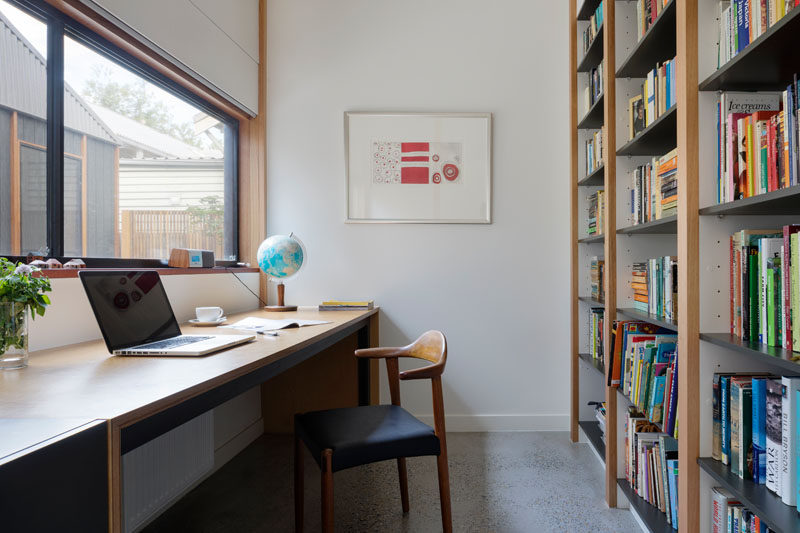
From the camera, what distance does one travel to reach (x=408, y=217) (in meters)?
2.74

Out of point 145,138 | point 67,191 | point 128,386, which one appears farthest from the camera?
point 145,138

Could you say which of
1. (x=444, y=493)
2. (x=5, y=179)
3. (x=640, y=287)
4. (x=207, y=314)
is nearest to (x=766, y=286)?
(x=640, y=287)

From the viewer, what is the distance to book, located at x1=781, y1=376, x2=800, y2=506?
98cm

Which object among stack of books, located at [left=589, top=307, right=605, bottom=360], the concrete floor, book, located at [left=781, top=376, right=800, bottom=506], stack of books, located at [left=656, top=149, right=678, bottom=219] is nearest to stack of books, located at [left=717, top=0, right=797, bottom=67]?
stack of books, located at [left=656, top=149, right=678, bottom=219]

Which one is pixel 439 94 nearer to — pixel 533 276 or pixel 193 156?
pixel 533 276

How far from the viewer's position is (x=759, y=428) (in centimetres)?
109

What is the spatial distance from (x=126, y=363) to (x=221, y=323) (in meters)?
0.79

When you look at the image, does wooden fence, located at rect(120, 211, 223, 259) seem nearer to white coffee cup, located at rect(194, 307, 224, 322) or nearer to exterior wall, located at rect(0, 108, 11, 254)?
white coffee cup, located at rect(194, 307, 224, 322)

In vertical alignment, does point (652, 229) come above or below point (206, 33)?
below

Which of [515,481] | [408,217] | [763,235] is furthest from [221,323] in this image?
[763,235]

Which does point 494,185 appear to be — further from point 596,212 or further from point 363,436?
point 363,436

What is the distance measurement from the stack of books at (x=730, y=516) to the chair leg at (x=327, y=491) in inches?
40.2

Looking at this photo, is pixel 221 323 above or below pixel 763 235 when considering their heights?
below

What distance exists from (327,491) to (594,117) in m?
2.16
